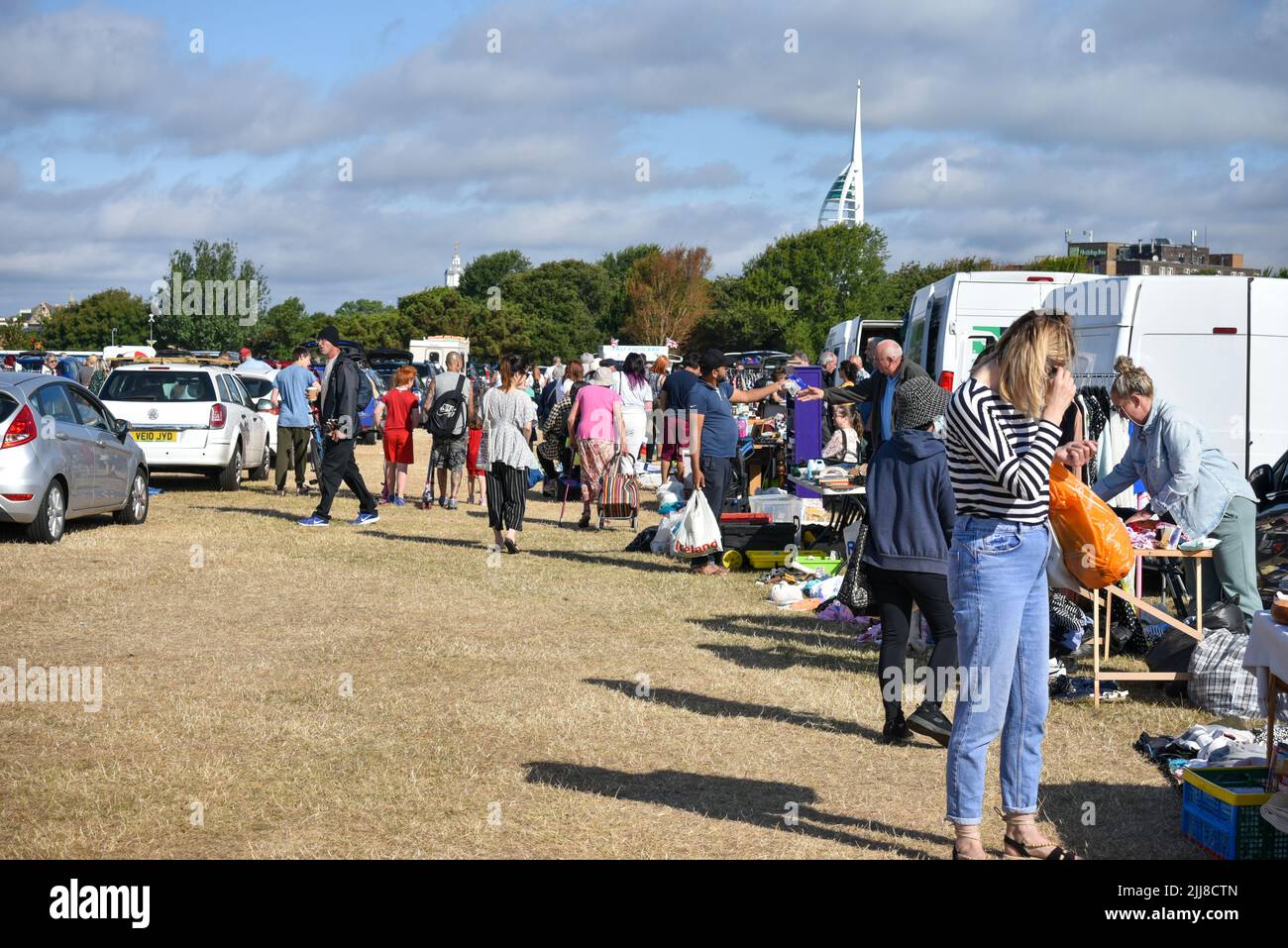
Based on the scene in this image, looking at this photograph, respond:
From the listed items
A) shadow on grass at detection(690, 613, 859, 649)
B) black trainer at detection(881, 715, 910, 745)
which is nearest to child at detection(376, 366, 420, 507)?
shadow on grass at detection(690, 613, 859, 649)

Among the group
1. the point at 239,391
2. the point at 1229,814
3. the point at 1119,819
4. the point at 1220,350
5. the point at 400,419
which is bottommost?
the point at 1119,819

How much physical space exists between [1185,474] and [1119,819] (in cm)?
289

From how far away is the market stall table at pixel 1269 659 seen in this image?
508cm

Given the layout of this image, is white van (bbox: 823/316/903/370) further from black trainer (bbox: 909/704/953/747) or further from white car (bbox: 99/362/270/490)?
black trainer (bbox: 909/704/953/747)

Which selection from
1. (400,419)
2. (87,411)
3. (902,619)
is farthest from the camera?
(400,419)

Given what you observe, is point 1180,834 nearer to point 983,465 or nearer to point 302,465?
point 983,465

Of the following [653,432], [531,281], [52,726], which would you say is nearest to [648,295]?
[531,281]

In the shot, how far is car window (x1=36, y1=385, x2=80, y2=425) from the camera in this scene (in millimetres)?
13578

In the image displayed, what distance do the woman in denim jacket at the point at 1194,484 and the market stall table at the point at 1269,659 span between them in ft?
9.30

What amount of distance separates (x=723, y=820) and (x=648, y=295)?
107 metres

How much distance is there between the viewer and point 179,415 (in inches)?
754

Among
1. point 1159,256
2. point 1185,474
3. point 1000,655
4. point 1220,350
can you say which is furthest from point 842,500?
point 1159,256

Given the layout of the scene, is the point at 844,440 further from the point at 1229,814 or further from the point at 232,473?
the point at 1229,814

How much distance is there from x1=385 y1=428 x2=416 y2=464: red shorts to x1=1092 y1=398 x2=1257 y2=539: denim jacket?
11675mm
